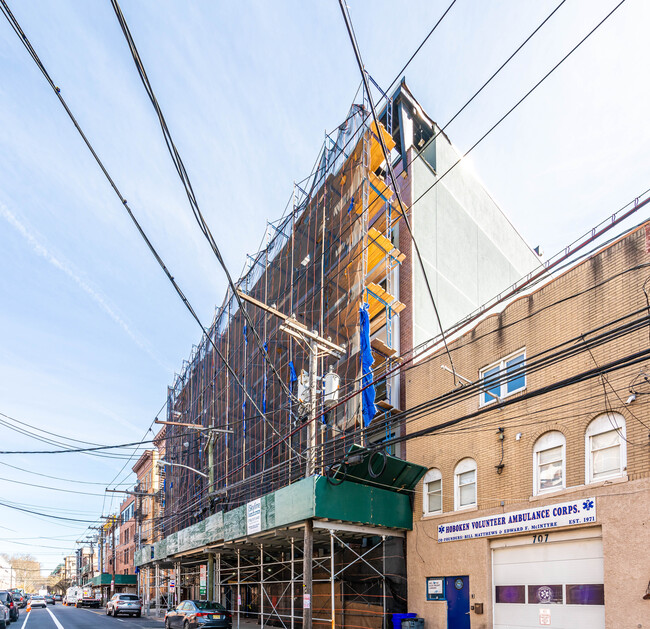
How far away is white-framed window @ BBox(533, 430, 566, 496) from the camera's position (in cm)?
1398

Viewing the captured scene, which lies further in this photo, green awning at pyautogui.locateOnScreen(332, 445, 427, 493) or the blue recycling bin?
the blue recycling bin

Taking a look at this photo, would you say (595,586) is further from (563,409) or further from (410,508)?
(410,508)

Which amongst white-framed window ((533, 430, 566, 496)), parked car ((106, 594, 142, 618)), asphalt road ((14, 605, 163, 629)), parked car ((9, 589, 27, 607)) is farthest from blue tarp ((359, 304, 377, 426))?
parked car ((9, 589, 27, 607))

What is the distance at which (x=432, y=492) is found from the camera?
708 inches

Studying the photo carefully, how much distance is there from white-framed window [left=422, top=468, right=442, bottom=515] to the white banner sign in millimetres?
5185

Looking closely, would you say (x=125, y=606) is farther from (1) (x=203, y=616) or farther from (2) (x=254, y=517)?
(2) (x=254, y=517)

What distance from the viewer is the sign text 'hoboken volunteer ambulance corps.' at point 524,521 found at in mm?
13016

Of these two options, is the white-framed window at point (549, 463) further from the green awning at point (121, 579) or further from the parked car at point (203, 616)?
the green awning at point (121, 579)

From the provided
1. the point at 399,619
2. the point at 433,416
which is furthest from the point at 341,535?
the point at 433,416

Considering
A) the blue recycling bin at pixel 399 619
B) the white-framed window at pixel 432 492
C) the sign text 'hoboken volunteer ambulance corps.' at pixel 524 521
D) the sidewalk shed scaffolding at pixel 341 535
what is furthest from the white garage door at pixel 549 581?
the sidewalk shed scaffolding at pixel 341 535

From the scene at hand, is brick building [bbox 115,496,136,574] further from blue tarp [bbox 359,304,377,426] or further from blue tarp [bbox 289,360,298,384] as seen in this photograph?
blue tarp [bbox 359,304,377,426]

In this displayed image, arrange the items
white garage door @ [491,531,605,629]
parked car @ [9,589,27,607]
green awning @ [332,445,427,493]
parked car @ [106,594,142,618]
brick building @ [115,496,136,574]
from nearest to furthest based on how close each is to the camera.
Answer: white garage door @ [491,531,605,629], green awning @ [332,445,427,493], parked car @ [106,594,142,618], parked car @ [9,589,27,607], brick building @ [115,496,136,574]

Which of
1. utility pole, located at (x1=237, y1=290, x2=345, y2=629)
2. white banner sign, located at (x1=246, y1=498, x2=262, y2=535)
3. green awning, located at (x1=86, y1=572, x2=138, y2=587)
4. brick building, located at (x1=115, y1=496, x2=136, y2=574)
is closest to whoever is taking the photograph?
utility pole, located at (x1=237, y1=290, x2=345, y2=629)

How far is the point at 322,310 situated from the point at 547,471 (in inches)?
467
